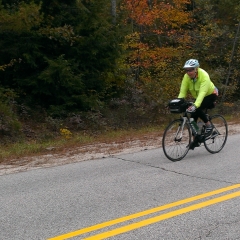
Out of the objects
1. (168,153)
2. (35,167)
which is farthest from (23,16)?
(168,153)

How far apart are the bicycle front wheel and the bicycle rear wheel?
31.4 inches

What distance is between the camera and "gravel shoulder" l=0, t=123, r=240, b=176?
8.73m

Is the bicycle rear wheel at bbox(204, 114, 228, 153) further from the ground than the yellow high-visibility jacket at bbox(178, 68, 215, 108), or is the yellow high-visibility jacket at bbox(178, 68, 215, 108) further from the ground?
the yellow high-visibility jacket at bbox(178, 68, 215, 108)

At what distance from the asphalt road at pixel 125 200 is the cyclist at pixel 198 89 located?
104 cm

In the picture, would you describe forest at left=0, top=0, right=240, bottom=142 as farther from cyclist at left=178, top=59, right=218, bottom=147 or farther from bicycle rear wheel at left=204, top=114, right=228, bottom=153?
cyclist at left=178, top=59, right=218, bottom=147

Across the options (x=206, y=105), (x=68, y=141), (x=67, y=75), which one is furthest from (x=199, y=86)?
(x=67, y=75)

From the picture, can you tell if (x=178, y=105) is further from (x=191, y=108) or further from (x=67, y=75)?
(x=67, y=75)

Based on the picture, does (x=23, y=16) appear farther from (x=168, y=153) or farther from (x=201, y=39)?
(x=201, y=39)

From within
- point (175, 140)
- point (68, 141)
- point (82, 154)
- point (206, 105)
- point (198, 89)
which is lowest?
point (68, 141)

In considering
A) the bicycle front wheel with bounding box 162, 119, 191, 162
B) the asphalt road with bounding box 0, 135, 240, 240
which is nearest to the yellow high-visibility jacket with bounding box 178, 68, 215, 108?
the bicycle front wheel with bounding box 162, 119, 191, 162

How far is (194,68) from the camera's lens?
8.71m

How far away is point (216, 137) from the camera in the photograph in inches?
391

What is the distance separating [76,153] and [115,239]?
538 centimetres

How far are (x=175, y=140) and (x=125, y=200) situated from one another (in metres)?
2.98
